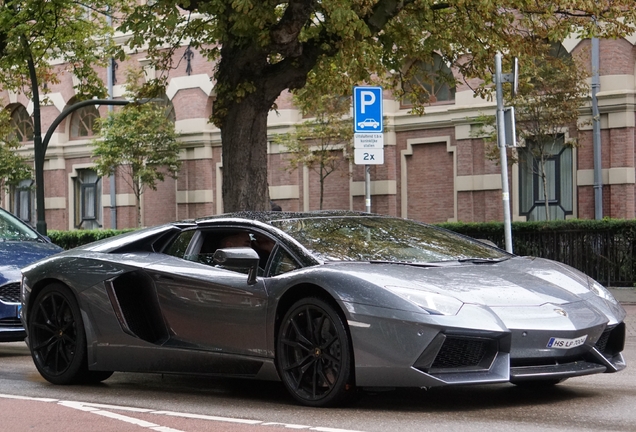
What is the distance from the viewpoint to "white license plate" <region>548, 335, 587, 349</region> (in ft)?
22.8

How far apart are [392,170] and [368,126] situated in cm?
1713

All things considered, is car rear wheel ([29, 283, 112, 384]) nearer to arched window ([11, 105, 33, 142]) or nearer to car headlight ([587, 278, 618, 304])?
car headlight ([587, 278, 618, 304])

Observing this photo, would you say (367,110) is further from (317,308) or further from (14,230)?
(317,308)

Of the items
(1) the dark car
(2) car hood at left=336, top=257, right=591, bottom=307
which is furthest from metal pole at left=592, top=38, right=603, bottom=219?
(2) car hood at left=336, top=257, right=591, bottom=307

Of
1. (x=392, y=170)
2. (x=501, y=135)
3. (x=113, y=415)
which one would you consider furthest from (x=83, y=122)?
(x=113, y=415)

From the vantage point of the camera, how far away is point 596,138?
28.5 m

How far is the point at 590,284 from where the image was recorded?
25.6 ft

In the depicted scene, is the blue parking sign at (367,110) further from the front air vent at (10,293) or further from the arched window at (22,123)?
the arched window at (22,123)

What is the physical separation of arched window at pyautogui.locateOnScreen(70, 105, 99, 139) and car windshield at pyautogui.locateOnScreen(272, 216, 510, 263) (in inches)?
1308

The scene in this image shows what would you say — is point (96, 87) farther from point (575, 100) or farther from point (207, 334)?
point (207, 334)

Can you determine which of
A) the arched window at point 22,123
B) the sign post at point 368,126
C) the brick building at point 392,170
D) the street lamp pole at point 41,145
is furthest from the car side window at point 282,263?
the arched window at point 22,123

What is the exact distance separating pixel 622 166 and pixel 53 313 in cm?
2138

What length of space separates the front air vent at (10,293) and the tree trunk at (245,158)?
626cm

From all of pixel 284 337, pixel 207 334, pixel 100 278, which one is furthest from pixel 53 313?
pixel 284 337
